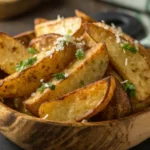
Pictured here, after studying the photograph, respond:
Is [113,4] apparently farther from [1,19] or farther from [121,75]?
[121,75]

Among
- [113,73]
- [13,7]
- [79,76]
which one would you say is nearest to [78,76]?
[79,76]

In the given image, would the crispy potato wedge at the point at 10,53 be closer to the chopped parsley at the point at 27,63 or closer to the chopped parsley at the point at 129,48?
the chopped parsley at the point at 27,63

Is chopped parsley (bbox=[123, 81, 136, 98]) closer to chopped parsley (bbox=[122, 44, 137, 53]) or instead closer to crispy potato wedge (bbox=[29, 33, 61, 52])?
chopped parsley (bbox=[122, 44, 137, 53])

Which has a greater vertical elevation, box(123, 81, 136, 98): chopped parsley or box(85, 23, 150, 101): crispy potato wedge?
box(85, 23, 150, 101): crispy potato wedge

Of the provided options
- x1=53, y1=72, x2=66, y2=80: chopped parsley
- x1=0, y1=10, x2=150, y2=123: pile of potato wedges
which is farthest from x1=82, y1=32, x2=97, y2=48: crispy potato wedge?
x1=53, y1=72, x2=66, y2=80: chopped parsley

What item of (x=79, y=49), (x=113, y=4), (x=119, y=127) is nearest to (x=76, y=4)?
(x=113, y=4)
